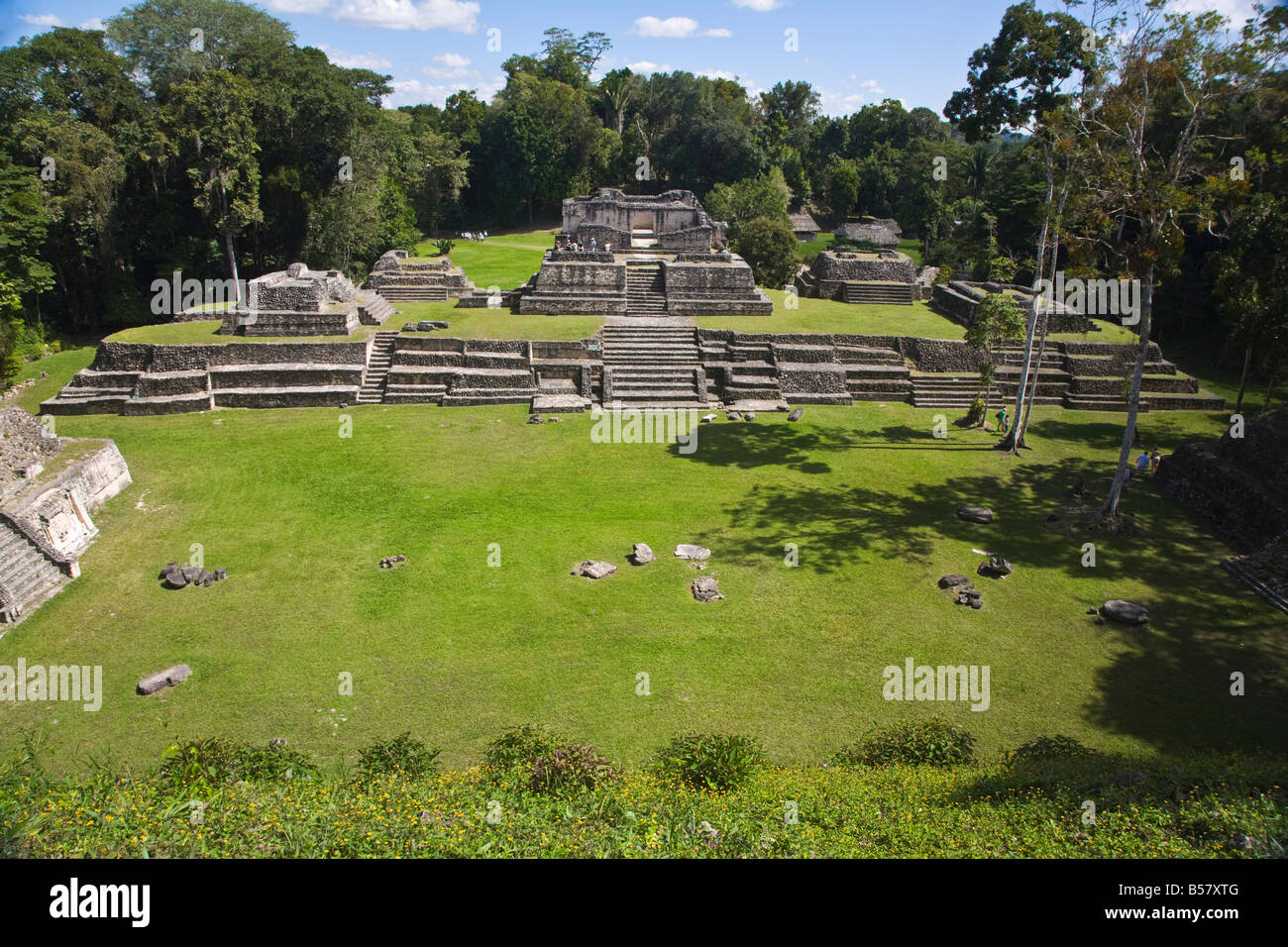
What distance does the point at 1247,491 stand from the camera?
14.1m

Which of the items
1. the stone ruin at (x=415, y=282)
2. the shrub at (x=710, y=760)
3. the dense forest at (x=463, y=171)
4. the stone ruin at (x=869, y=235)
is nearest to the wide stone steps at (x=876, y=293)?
the dense forest at (x=463, y=171)

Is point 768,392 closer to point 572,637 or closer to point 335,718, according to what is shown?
point 572,637

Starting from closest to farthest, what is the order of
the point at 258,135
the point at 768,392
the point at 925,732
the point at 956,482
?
the point at 925,732, the point at 956,482, the point at 768,392, the point at 258,135

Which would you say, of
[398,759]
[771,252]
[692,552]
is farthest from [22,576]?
[771,252]

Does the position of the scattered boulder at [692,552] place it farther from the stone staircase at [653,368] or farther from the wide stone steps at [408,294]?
the wide stone steps at [408,294]

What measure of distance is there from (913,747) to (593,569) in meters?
5.54

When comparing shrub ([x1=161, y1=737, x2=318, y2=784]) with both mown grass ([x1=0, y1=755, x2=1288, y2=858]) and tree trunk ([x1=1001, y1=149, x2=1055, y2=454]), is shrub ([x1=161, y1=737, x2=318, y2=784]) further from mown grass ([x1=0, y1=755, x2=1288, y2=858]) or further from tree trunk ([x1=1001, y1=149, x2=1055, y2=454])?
tree trunk ([x1=1001, y1=149, x2=1055, y2=454])

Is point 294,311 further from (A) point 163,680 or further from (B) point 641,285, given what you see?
(A) point 163,680

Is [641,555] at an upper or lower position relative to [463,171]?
lower

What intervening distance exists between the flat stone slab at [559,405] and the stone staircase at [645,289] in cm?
649

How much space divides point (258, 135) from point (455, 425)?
19639mm

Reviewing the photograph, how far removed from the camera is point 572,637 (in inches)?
425
